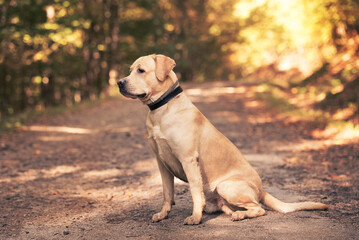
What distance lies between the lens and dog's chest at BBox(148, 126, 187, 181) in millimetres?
4004

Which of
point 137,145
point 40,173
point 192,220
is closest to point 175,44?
point 137,145

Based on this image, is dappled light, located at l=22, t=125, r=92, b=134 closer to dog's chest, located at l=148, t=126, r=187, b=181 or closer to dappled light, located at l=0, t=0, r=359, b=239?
dappled light, located at l=0, t=0, r=359, b=239

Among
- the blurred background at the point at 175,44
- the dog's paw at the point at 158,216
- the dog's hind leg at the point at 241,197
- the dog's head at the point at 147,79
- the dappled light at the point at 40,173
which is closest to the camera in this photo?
the dog's head at the point at 147,79

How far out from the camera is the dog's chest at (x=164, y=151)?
400cm

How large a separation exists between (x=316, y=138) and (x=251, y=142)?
1.69 m

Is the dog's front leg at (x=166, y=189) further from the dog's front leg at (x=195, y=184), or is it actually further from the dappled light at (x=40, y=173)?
the dappled light at (x=40, y=173)

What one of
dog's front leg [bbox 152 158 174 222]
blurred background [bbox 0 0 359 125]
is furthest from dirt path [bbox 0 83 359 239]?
blurred background [bbox 0 0 359 125]

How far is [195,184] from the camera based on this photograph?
13.1 feet

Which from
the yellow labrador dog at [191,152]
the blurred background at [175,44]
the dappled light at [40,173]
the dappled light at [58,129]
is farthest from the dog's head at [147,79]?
the blurred background at [175,44]

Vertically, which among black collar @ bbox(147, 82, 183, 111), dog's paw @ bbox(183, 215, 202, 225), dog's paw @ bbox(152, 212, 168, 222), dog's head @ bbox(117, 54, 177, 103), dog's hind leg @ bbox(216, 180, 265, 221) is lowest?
dog's paw @ bbox(152, 212, 168, 222)

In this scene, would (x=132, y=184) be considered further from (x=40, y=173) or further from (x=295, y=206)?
(x=295, y=206)

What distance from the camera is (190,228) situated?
391cm

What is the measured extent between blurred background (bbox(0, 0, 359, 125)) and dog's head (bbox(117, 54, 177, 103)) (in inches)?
351

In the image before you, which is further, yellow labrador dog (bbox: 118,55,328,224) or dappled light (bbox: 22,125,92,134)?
dappled light (bbox: 22,125,92,134)
